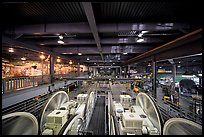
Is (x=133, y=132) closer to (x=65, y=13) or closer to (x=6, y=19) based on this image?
(x=65, y=13)

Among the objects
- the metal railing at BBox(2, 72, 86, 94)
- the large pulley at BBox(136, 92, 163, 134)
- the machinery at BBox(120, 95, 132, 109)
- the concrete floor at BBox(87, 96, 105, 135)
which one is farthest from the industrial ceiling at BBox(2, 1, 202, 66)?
the concrete floor at BBox(87, 96, 105, 135)

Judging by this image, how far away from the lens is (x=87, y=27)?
327 centimetres

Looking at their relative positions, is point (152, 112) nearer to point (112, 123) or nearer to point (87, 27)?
point (112, 123)

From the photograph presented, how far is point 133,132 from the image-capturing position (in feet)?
9.48

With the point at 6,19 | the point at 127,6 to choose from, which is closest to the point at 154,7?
the point at 127,6

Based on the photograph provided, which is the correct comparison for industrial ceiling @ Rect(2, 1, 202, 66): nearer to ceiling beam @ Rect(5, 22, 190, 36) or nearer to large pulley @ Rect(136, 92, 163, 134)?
ceiling beam @ Rect(5, 22, 190, 36)

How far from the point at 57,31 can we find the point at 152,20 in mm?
2769

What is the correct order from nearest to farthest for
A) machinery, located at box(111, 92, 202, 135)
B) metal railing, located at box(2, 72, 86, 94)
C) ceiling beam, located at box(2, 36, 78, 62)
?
machinery, located at box(111, 92, 202, 135)
ceiling beam, located at box(2, 36, 78, 62)
metal railing, located at box(2, 72, 86, 94)

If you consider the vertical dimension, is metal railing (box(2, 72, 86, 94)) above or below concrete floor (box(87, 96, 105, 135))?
above

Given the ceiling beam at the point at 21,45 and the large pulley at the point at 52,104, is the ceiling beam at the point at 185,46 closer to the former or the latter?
the large pulley at the point at 52,104

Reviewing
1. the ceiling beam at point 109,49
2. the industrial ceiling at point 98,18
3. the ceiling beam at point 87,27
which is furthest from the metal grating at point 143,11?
the ceiling beam at point 109,49

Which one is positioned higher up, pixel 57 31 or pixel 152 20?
pixel 152 20

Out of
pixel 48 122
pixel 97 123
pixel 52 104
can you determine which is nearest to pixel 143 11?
pixel 48 122

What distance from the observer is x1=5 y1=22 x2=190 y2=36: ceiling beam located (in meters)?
3.21
